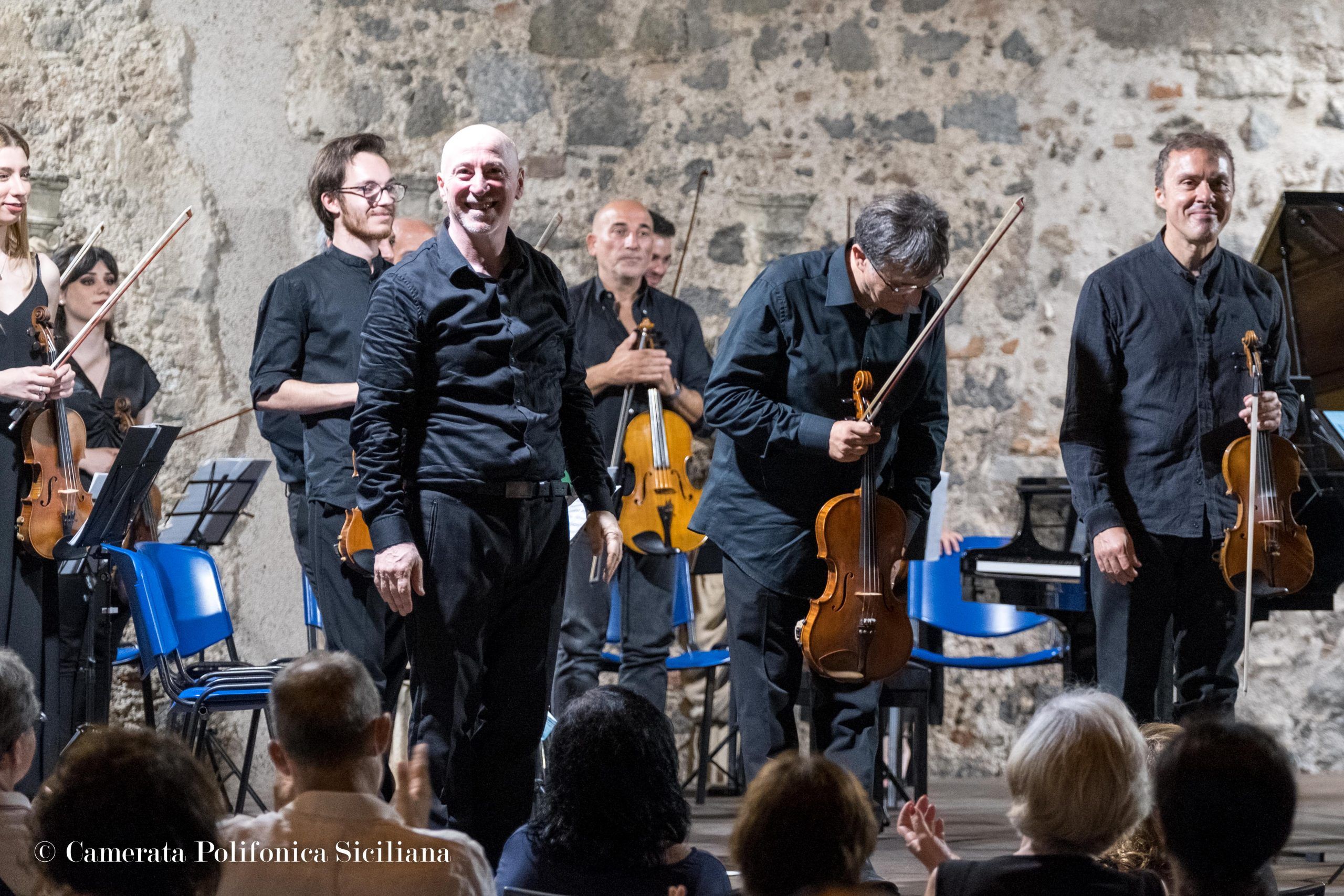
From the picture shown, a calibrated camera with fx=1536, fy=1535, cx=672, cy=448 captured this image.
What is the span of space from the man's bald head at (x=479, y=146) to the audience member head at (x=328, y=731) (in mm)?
1245

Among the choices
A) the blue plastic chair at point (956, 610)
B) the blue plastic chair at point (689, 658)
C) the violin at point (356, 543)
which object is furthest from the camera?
the blue plastic chair at point (956, 610)

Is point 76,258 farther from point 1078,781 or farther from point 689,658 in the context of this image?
point 1078,781

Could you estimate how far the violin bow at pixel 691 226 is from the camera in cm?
548

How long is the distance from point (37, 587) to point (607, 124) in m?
3.05

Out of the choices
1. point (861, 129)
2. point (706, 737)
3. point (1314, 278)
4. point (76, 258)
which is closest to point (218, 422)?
point (76, 258)

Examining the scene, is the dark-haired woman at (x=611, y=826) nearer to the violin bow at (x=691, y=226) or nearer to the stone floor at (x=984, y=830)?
the stone floor at (x=984, y=830)

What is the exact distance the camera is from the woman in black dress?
3.38 m

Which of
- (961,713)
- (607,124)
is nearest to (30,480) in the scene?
(607,124)

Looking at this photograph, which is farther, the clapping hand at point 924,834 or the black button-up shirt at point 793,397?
the black button-up shirt at point 793,397

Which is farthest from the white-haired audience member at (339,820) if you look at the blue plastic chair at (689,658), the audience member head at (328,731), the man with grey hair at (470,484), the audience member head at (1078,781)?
the blue plastic chair at (689,658)

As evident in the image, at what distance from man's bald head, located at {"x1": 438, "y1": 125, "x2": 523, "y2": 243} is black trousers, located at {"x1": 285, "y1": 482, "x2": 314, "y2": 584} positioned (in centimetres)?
110

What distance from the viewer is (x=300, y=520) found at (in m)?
3.73

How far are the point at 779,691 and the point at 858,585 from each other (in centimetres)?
28

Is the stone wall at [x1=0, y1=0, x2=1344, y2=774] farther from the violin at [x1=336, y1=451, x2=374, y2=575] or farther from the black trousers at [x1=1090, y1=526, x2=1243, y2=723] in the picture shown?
the black trousers at [x1=1090, y1=526, x2=1243, y2=723]
